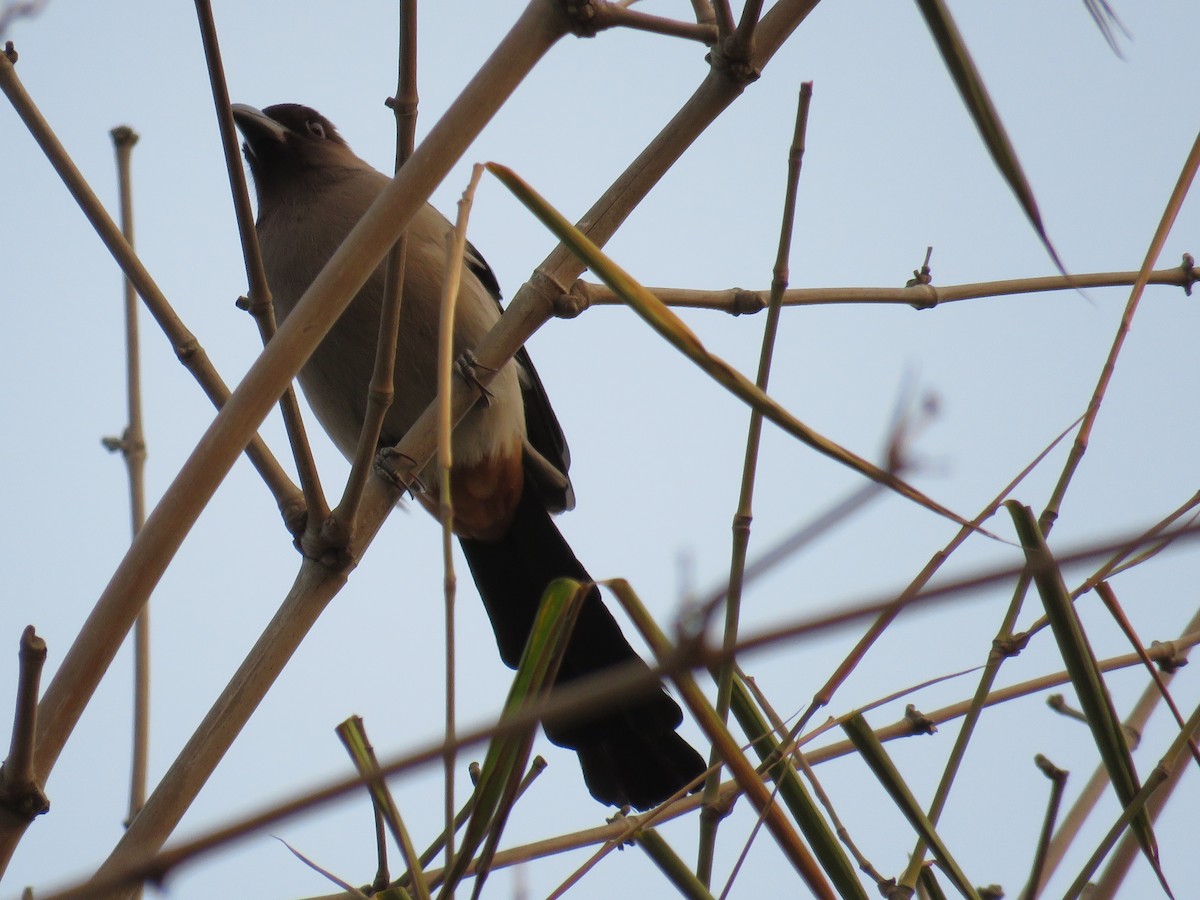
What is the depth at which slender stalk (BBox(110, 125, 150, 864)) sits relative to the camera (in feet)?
7.21

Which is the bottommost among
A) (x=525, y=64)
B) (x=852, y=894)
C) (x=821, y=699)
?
(x=852, y=894)

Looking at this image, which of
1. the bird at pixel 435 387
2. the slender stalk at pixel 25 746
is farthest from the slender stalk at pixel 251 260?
the bird at pixel 435 387

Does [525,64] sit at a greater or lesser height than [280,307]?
lesser

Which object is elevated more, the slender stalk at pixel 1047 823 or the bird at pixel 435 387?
the bird at pixel 435 387

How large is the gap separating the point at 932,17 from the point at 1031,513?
1.96ft

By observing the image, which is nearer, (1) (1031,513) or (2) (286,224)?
(1) (1031,513)

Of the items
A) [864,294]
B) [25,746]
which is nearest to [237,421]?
[25,746]

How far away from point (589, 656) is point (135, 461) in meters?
1.86

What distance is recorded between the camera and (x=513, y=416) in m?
4.22

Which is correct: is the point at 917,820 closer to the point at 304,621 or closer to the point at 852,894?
the point at 852,894

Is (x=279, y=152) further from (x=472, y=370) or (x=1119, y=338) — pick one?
(x=1119, y=338)

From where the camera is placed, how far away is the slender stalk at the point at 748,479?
1.49 m

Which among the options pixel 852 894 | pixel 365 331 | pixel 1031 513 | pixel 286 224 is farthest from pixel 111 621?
pixel 286 224

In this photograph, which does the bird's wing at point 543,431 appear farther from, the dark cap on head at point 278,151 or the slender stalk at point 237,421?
the slender stalk at point 237,421
